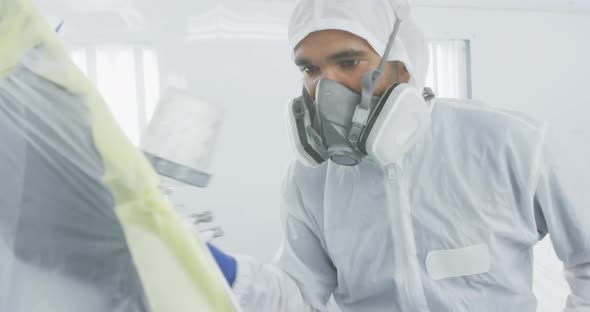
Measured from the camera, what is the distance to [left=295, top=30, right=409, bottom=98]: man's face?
988mm

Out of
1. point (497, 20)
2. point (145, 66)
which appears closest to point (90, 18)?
point (145, 66)

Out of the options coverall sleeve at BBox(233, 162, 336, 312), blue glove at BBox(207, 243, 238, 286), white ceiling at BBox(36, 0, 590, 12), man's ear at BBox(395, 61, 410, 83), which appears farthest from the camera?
white ceiling at BBox(36, 0, 590, 12)

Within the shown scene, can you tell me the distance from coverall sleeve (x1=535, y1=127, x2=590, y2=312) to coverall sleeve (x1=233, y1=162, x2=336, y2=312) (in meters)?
0.51

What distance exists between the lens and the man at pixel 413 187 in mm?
959

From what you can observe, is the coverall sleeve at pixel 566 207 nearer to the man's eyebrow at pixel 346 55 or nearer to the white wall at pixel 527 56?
the man's eyebrow at pixel 346 55

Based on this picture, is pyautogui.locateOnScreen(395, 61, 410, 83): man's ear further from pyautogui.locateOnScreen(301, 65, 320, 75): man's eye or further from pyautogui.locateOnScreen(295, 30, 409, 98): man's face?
pyautogui.locateOnScreen(301, 65, 320, 75): man's eye

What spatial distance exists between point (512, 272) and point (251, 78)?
2086mm

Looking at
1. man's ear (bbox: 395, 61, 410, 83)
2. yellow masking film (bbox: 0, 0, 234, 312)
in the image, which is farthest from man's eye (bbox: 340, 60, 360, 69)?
yellow masking film (bbox: 0, 0, 234, 312)

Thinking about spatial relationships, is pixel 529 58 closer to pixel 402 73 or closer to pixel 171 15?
pixel 171 15

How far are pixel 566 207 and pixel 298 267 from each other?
1.99ft

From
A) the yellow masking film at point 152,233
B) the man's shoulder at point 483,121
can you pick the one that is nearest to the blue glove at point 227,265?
the yellow masking film at point 152,233

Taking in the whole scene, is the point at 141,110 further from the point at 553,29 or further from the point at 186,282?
the point at 553,29

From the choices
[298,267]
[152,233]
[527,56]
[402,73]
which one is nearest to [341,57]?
[402,73]

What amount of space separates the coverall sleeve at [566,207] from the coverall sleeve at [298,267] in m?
0.51
